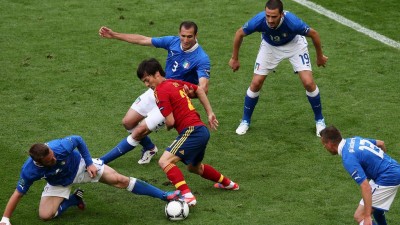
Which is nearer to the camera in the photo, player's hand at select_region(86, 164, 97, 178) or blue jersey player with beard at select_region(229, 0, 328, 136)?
player's hand at select_region(86, 164, 97, 178)

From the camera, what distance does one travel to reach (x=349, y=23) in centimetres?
1698

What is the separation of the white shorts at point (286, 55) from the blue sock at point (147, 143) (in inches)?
77.1

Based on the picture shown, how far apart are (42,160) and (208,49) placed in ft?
21.6

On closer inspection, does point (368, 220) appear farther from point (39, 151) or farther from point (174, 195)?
point (39, 151)

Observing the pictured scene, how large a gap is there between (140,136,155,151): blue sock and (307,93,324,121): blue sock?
240 centimetres

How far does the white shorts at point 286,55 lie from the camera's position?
508 inches

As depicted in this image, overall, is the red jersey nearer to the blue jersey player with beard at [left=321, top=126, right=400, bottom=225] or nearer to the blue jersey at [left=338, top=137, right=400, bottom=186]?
the blue jersey player with beard at [left=321, top=126, right=400, bottom=225]

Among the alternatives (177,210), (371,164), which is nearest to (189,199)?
(177,210)

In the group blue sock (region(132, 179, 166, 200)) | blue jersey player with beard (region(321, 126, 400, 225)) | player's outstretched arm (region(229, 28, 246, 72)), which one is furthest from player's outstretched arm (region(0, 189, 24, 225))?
player's outstretched arm (region(229, 28, 246, 72))

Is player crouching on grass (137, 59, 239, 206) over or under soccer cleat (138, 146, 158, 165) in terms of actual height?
over

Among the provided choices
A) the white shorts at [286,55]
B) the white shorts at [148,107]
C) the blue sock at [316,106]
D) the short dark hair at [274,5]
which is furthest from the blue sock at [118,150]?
the blue sock at [316,106]

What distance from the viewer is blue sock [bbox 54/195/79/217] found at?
35.3ft

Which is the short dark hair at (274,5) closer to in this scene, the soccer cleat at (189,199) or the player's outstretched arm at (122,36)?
the player's outstretched arm at (122,36)

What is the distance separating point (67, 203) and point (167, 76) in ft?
7.94
